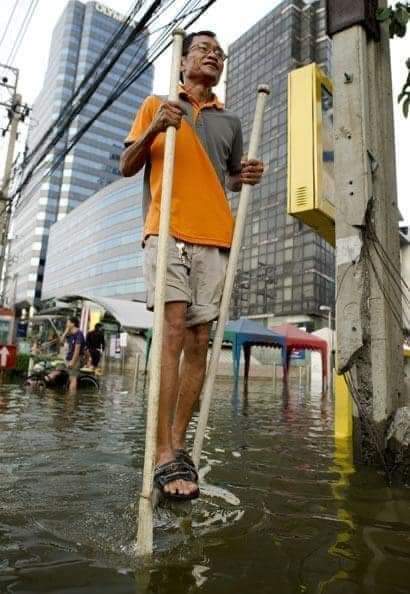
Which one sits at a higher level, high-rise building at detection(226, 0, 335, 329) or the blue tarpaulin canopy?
high-rise building at detection(226, 0, 335, 329)

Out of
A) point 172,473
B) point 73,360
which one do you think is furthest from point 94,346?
point 172,473

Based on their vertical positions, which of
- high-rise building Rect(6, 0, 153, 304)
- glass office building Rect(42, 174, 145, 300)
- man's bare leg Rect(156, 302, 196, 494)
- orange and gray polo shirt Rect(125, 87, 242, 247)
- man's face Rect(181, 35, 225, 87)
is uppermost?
high-rise building Rect(6, 0, 153, 304)

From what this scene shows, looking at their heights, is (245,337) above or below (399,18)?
below

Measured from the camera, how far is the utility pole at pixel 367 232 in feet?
9.14

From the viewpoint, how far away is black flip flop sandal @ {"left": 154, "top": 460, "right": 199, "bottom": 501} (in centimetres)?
158

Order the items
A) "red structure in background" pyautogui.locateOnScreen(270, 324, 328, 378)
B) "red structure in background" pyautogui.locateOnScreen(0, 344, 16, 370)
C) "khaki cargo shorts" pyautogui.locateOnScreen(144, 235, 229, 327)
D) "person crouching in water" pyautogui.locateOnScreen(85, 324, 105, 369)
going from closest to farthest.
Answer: "khaki cargo shorts" pyautogui.locateOnScreen(144, 235, 229, 327) → "red structure in background" pyautogui.locateOnScreen(0, 344, 16, 370) → "person crouching in water" pyautogui.locateOnScreen(85, 324, 105, 369) → "red structure in background" pyautogui.locateOnScreen(270, 324, 328, 378)

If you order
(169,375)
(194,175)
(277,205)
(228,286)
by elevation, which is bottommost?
(169,375)

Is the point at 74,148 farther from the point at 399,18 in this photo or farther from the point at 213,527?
the point at 213,527

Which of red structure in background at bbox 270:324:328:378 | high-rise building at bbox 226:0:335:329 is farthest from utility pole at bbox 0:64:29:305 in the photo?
high-rise building at bbox 226:0:335:329

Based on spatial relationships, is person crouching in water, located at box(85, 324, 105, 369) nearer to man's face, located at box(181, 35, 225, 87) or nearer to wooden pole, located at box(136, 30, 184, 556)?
man's face, located at box(181, 35, 225, 87)

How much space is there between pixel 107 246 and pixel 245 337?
5060cm

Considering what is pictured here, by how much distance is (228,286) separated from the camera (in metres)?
2.03

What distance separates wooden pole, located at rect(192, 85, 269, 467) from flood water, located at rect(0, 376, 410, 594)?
0.97 feet

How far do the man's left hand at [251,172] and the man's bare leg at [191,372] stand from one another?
2.38ft
